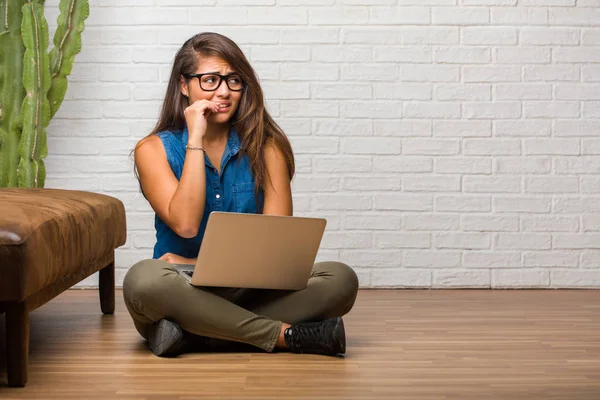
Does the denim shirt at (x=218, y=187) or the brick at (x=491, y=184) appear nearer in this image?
the denim shirt at (x=218, y=187)

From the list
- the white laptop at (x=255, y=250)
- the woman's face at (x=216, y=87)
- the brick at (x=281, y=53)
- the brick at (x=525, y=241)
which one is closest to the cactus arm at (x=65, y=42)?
the brick at (x=281, y=53)

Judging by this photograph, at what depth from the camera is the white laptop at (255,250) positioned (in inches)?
86.5

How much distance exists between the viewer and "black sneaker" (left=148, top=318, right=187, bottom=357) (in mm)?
2340

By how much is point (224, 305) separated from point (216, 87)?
61cm

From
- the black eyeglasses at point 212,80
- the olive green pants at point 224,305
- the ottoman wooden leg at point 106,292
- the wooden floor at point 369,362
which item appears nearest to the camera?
the wooden floor at point 369,362

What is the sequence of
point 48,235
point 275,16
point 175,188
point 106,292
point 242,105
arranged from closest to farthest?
point 48,235
point 175,188
point 242,105
point 106,292
point 275,16

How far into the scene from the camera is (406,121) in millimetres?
3744

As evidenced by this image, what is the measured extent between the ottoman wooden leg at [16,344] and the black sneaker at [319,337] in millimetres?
669

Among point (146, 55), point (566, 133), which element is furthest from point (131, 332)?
point (566, 133)

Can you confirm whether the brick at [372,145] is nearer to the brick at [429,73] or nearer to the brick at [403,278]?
the brick at [429,73]

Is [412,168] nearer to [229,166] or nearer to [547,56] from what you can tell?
[547,56]

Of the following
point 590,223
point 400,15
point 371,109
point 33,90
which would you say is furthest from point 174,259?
point 590,223

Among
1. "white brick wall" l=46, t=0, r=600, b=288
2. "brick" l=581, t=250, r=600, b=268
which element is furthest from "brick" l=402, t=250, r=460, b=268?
"brick" l=581, t=250, r=600, b=268

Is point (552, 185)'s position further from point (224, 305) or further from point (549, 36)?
point (224, 305)
